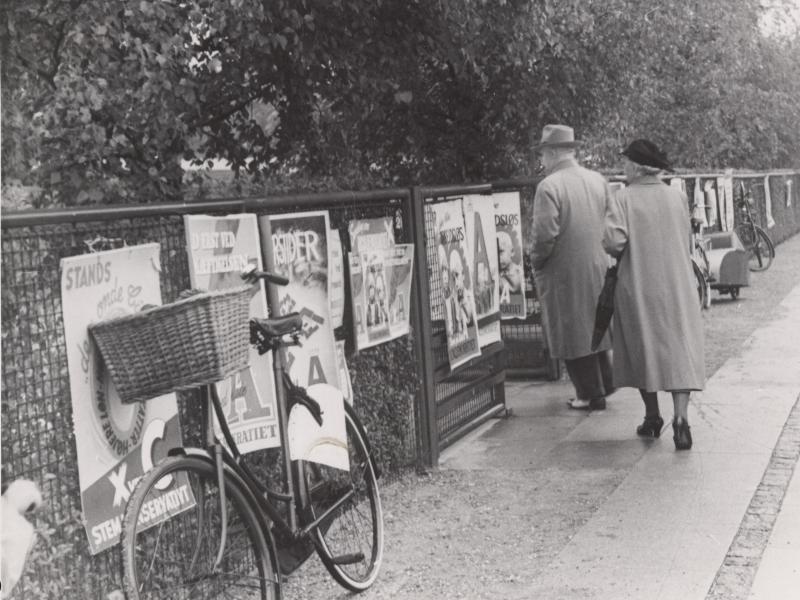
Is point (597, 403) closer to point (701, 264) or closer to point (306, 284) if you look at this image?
point (306, 284)

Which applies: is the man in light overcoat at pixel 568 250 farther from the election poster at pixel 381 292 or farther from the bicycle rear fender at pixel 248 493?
the bicycle rear fender at pixel 248 493

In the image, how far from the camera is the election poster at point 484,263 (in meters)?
8.72

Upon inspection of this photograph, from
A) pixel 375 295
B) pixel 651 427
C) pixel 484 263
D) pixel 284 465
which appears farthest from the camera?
pixel 484 263

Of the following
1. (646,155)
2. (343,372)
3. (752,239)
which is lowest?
(752,239)

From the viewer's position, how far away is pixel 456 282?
834cm

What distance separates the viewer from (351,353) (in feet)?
22.1

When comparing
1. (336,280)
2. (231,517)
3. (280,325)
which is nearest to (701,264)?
(336,280)

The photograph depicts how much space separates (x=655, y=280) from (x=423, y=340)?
1.51m

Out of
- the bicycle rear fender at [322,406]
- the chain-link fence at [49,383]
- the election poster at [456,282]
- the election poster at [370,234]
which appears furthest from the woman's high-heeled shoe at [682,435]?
the chain-link fence at [49,383]

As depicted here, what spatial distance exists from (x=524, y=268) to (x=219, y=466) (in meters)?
6.45

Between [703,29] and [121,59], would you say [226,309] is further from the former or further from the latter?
[703,29]

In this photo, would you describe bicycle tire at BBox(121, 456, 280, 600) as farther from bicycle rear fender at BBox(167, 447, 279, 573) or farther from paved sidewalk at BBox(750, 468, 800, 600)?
paved sidewalk at BBox(750, 468, 800, 600)

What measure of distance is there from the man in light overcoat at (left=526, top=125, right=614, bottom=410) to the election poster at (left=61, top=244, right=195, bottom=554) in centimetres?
459

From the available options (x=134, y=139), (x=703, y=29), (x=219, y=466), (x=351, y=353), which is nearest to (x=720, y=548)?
(x=351, y=353)
